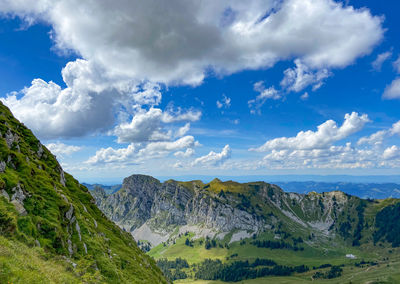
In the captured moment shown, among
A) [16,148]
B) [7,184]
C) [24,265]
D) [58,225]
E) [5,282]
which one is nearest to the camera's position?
[5,282]

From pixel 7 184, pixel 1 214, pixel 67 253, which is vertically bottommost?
pixel 67 253

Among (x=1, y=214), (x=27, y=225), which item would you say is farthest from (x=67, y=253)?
(x=1, y=214)

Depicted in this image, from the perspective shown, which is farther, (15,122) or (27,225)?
(15,122)

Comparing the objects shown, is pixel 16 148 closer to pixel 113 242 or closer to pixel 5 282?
pixel 113 242

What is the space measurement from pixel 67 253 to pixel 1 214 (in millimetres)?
14451

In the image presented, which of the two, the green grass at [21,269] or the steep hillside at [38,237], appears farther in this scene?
the steep hillside at [38,237]

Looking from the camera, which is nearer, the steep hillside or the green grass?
the green grass

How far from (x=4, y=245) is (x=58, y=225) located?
19.1 meters

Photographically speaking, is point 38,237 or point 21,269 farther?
point 38,237

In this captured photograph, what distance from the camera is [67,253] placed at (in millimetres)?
41656

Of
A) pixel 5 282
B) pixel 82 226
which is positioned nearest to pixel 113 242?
pixel 82 226

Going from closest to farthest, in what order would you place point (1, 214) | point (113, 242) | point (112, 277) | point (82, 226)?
point (1, 214), point (112, 277), point (82, 226), point (113, 242)

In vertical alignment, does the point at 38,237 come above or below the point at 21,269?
below

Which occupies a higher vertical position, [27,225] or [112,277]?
[27,225]
